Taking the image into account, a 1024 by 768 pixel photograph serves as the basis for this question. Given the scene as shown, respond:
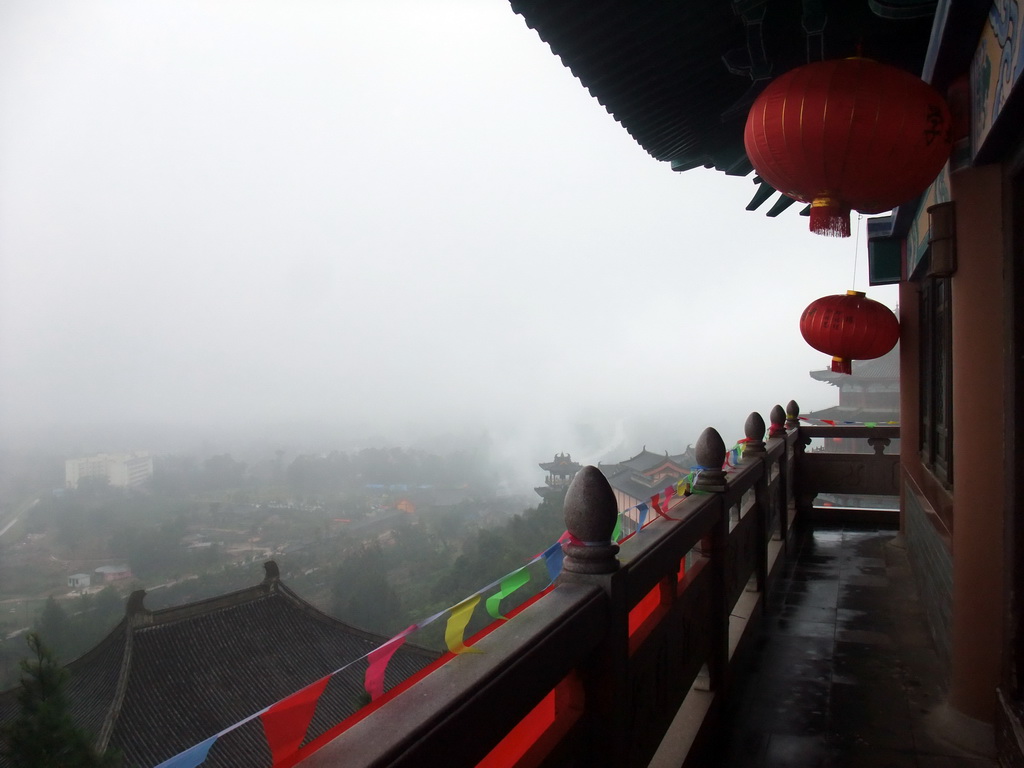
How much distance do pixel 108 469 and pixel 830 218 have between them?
43.1 m

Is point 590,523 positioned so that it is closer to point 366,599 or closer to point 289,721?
point 289,721

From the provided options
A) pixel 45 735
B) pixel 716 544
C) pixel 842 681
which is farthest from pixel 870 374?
pixel 45 735

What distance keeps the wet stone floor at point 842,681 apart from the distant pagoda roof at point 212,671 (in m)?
9.81

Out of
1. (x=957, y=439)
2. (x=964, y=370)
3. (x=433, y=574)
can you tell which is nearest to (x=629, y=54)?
(x=964, y=370)

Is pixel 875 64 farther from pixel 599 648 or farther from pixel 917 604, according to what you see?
pixel 917 604

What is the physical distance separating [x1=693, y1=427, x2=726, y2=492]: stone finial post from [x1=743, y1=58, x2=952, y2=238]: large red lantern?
2.93 ft

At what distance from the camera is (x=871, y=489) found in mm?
6773

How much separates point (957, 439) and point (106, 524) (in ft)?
128

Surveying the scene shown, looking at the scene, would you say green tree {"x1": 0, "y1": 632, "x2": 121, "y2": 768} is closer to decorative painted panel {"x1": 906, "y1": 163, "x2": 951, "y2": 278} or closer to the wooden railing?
the wooden railing

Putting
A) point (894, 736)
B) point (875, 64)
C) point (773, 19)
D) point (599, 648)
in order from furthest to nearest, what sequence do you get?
point (773, 19) → point (894, 736) → point (875, 64) → point (599, 648)

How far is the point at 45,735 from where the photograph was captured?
11008mm

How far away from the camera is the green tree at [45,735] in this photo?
35.4 ft

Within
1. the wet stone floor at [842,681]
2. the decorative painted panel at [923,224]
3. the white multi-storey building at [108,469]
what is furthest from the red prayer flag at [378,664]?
the white multi-storey building at [108,469]

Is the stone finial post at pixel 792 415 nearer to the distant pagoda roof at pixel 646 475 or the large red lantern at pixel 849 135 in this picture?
the large red lantern at pixel 849 135
